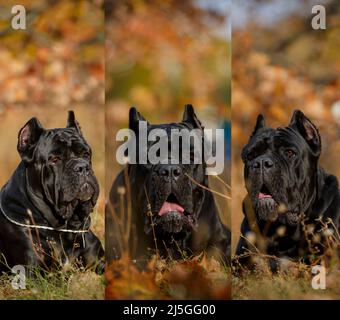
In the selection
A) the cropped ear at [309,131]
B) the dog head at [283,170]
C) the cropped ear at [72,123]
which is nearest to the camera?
the dog head at [283,170]

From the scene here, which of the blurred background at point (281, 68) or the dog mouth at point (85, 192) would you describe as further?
the blurred background at point (281, 68)

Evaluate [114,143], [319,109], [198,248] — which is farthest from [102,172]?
[319,109]

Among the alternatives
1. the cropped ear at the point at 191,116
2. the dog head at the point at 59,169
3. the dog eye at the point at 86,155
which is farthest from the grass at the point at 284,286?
the dog eye at the point at 86,155

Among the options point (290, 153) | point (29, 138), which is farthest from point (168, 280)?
point (29, 138)

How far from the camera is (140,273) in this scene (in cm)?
561

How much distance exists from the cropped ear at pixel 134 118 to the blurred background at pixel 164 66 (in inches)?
1.3

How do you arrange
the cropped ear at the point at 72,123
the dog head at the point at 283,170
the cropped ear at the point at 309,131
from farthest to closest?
the cropped ear at the point at 72,123 < the cropped ear at the point at 309,131 < the dog head at the point at 283,170

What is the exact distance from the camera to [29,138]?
5578mm

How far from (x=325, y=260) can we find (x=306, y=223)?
1.03 ft

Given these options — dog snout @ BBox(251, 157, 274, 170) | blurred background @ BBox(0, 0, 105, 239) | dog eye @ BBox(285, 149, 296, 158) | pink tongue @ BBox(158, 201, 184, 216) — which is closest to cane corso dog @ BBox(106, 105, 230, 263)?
pink tongue @ BBox(158, 201, 184, 216)

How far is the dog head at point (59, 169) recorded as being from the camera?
216 inches

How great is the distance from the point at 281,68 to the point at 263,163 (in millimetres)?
803

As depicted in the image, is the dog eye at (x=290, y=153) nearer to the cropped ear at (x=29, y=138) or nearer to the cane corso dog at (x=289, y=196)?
the cane corso dog at (x=289, y=196)

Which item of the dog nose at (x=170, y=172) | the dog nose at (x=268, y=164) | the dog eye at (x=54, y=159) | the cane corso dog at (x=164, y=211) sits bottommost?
the cane corso dog at (x=164, y=211)
